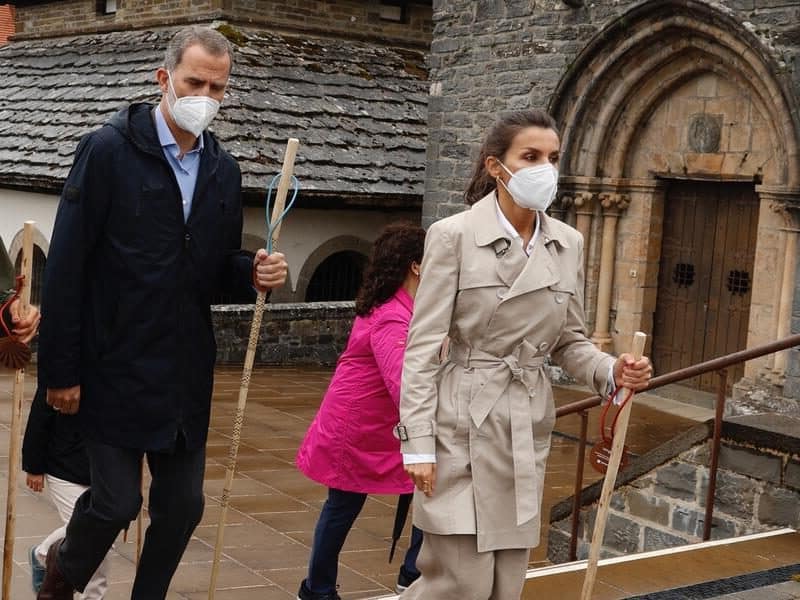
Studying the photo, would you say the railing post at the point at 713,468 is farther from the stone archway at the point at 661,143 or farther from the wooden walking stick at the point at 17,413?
the stone archway at the point at 661,143

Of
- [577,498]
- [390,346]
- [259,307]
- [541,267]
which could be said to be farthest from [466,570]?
[577,498]

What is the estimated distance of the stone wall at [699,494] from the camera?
6.15 m

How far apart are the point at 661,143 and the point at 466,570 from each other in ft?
31.8

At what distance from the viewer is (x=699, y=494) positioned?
6543mm

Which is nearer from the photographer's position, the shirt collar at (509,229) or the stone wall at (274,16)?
the shirt collar at (509,229)

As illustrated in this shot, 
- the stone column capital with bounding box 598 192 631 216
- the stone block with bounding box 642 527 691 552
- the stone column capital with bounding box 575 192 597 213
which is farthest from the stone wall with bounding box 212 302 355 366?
the stone block with bounding box 642 527 691 552

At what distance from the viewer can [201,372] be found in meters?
3.94

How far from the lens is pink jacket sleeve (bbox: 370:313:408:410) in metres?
4.63

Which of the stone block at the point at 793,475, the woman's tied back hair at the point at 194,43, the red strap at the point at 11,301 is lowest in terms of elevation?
the stone block at the point at 793,475

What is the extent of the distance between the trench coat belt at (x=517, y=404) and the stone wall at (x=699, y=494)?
2.76m

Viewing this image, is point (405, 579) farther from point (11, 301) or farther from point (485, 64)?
point (485, 64)

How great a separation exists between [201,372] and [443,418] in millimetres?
801

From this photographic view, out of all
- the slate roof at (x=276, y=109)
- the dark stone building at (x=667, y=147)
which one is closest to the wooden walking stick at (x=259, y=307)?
the dark stone building at (x=667, y=147)

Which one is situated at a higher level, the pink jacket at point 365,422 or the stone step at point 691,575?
the pink jacket at point 365,422
